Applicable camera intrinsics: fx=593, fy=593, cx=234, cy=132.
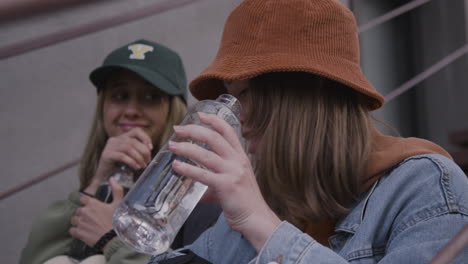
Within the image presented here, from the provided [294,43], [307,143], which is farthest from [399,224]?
[294,43]

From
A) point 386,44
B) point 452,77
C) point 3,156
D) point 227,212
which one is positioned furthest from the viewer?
point 386,44

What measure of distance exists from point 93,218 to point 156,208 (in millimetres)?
542

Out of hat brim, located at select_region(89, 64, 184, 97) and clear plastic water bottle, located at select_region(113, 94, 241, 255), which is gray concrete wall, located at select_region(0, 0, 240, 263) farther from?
clear plastic water bottle, located at select_region(113, 94, 241, 255)

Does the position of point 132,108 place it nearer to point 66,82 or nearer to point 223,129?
point 66,82

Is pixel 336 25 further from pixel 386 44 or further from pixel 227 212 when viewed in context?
pixel 386 44

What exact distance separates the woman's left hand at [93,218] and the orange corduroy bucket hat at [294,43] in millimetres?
518

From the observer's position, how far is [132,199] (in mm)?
891

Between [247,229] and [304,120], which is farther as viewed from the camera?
[304,120]

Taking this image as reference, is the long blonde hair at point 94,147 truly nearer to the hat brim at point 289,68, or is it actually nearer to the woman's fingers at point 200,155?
the hat brim at point 289,68

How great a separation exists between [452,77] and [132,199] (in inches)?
95.8

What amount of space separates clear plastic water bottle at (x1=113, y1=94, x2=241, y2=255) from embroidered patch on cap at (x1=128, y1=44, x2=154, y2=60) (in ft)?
2.66

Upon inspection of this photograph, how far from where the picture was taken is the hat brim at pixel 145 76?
1575mm

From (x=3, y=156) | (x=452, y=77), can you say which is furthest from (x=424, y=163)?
(x=452, y=77)

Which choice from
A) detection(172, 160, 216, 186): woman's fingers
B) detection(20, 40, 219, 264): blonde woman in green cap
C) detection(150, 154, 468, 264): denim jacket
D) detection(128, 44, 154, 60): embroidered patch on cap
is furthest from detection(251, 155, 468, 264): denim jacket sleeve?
detection(128, 44, 154, 60): embroidered patch on cap
